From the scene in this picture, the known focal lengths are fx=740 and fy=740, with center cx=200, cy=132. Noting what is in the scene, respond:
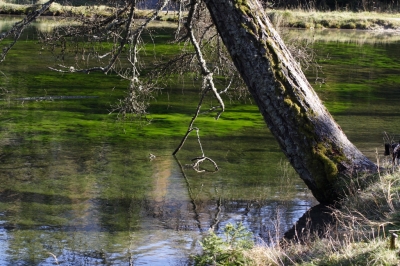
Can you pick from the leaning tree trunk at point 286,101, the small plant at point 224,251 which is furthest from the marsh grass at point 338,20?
the small plant at point 224,251

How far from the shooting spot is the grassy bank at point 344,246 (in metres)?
4.22

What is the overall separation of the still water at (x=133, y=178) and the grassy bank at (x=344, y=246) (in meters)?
0.47

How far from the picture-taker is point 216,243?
4.88 m

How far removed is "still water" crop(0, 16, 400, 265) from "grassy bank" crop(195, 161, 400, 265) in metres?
0.47

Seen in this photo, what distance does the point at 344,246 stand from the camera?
4.39 metres

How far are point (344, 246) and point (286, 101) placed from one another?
6.51ft

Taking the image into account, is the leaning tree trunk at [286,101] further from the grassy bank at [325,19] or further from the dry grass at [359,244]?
the grassy bank at [325,19]

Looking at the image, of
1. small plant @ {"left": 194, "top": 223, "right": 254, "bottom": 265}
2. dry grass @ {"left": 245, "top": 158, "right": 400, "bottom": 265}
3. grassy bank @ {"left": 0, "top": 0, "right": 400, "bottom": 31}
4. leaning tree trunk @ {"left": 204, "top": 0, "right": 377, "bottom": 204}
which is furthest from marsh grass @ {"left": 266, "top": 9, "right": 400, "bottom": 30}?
small plant @ {"left": 194, "top": 223, "right": 254, "bottom": 265}

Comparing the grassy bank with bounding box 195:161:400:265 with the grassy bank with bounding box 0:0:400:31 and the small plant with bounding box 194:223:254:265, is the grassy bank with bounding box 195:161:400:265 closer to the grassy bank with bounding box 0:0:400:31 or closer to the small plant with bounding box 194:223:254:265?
the small plant with bounding box 194:223:254:265

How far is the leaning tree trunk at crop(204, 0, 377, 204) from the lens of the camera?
6023mm

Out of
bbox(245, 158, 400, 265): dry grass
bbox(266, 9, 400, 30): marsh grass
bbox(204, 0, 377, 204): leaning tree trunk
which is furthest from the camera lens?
bbox(266, 9, 400, 30): marsh grass

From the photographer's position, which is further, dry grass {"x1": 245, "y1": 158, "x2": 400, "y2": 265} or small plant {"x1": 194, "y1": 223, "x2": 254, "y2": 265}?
small plant {"x1": 194, "y1": 223, "x2": 254, "y2": 265}

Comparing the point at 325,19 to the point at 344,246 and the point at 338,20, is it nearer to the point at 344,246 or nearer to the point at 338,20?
the point at 338,20

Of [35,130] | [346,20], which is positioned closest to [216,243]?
[35,130]
